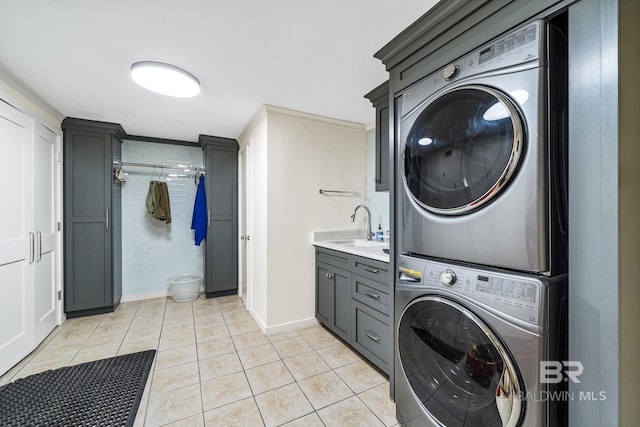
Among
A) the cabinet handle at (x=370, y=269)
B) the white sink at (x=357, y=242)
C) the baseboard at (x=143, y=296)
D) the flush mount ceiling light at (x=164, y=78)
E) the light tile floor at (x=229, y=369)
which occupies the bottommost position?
the light tile floor at (x=229, y=369)

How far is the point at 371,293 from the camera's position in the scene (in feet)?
6.59

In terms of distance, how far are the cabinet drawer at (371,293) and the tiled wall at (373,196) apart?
94cm

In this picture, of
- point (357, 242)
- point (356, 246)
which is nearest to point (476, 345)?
point (356, 246)

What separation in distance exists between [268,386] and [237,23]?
230cm

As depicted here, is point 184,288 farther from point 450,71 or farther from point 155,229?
point 450,71

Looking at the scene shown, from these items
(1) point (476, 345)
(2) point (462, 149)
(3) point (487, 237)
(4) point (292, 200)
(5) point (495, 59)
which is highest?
(5) point (495, 59)

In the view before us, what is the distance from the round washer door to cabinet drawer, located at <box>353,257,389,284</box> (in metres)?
0.71

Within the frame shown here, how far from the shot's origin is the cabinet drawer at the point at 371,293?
6.19 ft

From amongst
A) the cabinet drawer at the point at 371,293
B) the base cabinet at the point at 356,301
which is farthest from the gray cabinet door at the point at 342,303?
the cabinet drawer at the point at 371,293

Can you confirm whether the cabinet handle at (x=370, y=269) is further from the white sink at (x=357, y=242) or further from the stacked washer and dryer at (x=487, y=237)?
the white sink at (x=357, y=242)

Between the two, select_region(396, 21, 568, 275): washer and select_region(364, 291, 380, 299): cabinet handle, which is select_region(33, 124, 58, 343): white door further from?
select_region(396, 21, 568, 275): washer

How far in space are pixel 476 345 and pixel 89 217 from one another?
3858 millimetres

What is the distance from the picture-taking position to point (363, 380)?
1.93 metres

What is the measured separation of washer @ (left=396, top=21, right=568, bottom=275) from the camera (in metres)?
0.88
